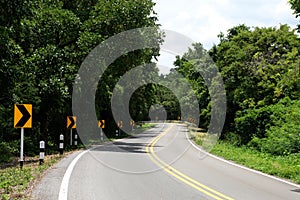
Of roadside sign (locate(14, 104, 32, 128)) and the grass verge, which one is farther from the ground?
roadside sign (locate(14, 104, 32, 128))

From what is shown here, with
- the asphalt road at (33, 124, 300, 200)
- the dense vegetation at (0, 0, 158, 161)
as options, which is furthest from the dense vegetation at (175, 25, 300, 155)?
the asphalt road at (33, 124, 300, 200)

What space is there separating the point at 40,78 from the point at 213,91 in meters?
20.1

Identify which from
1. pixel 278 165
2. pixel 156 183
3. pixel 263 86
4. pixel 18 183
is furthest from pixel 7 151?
pixel 263 86

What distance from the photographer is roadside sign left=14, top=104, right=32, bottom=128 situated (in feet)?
45.2

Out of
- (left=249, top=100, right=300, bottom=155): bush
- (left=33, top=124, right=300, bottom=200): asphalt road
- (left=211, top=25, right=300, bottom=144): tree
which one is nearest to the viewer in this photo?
(left=33, top=124, right=300, bottom=200): asphalt road

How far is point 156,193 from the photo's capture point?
9.05m

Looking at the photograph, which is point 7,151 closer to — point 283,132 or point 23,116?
point 23,116

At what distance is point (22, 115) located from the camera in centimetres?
1389

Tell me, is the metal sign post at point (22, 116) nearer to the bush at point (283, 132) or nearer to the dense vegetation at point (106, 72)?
the dense vegetation at point (106, 72)

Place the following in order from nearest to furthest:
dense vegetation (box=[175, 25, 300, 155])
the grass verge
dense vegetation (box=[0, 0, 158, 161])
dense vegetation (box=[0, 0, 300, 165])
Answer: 1. the grass verge
2. dense vegetation (box=[0, 0, 300, 165])
3. dense vegetation (box=[0, 0, 158, 161])
4. dense vegetation (box=[175, 25, 300, 155])

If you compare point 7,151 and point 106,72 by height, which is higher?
point 106,72

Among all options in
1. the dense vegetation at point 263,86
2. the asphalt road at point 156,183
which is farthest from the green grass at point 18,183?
the dense vegetation at point 263,86

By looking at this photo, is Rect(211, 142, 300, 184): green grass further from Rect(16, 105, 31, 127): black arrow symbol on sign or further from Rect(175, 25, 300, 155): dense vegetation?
Rect(16, 105, 31, 127): black arrow symbol on sign

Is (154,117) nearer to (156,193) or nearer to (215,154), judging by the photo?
(215,154)
